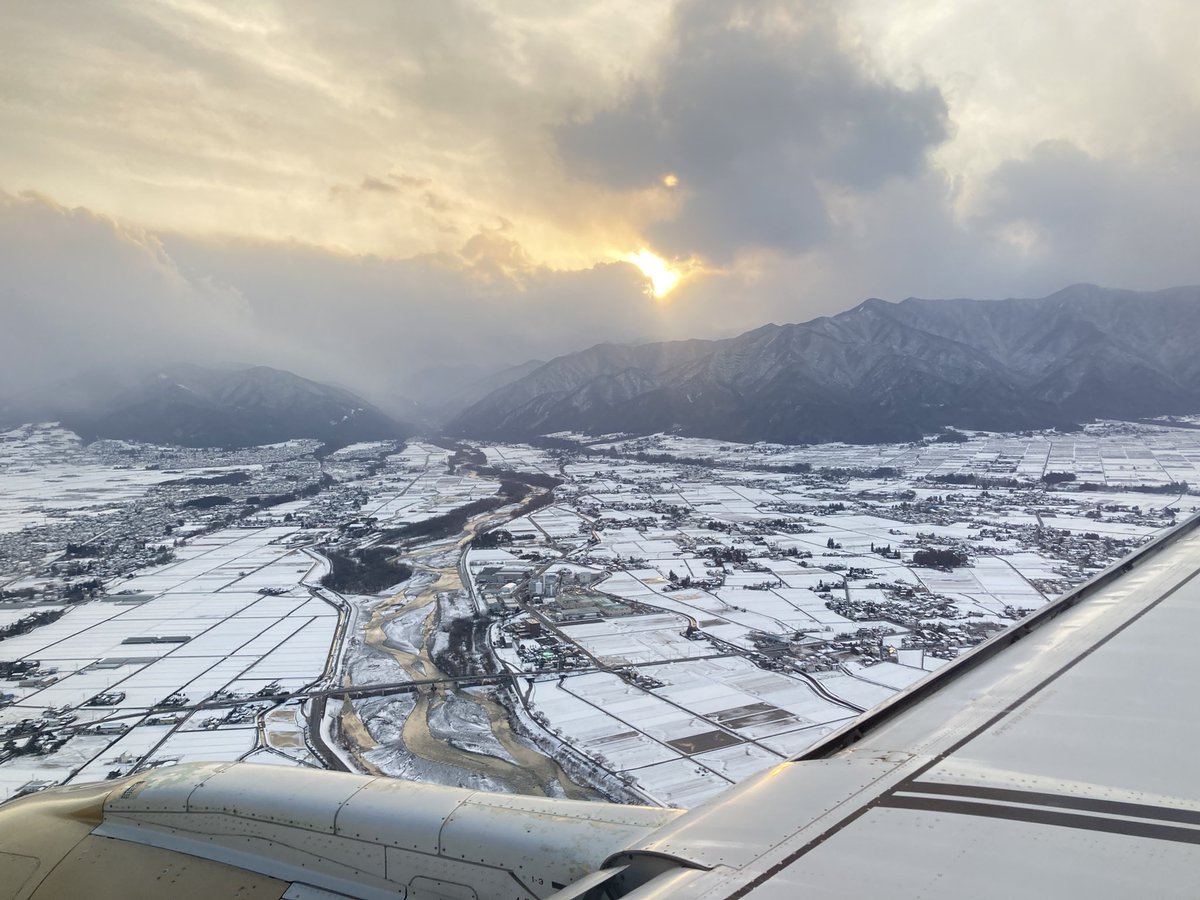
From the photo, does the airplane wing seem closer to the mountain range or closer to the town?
the town

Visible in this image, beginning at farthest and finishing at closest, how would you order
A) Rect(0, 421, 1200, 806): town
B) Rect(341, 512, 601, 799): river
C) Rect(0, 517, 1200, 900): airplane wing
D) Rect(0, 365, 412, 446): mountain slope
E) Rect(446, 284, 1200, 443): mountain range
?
Rect(0, 365, 412, 446): mountain slope → Rect(446, 284, 1200, 443): mountain range → Rect(0, 421, 1200, 806): town → Rect(341, 512, 601, 799): river → Rect(0, 517, 1200, 900): airplane wing

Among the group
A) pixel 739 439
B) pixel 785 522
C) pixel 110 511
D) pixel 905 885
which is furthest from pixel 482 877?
pixel 739 439

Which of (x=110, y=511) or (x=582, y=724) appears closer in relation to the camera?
(x=582, y=724)

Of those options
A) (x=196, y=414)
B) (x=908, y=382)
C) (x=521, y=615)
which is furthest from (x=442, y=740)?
(x=196, y=414)

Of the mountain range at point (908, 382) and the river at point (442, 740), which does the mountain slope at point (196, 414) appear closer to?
the mountain range at point (908, 382)

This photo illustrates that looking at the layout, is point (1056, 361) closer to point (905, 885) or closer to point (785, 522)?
point (785, 522)

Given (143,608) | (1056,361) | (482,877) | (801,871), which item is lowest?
(143,608)

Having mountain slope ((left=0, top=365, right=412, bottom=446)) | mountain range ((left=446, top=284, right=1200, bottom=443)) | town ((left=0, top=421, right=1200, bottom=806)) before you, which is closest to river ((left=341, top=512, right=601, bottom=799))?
town ((left=0, top=421, right=1200, bottom=806))
